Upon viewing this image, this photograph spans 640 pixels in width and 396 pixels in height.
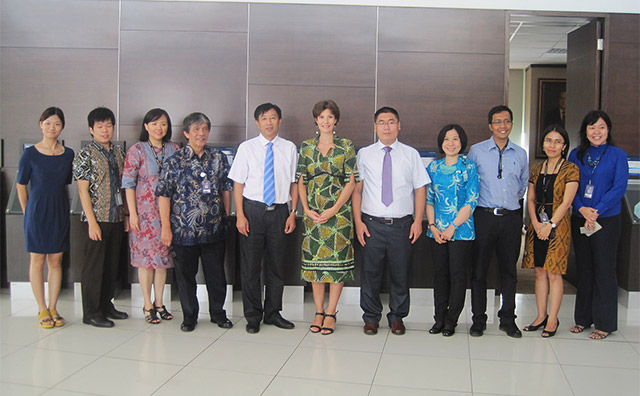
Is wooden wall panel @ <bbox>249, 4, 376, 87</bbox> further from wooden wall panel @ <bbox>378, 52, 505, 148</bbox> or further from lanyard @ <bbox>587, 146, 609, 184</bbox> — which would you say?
lanyard @ <bbox>587, 146, 609, 184</bbox>

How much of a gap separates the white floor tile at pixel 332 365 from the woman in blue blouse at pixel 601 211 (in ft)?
5.65

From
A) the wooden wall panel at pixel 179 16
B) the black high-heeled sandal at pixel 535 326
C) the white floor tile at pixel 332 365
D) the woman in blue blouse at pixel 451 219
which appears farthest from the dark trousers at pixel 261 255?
the wooden wall panel at pixel 179 16

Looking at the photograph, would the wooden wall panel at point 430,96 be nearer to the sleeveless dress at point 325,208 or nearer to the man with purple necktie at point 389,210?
the man with purple necktie at point 389,210

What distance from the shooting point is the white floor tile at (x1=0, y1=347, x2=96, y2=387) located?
9.86 ft

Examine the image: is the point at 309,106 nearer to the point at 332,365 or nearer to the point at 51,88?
the point at 51,88

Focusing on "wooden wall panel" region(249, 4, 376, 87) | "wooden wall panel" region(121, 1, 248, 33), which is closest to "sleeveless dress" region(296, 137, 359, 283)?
"wooden wall panel" region(249, 4, 376, 87)

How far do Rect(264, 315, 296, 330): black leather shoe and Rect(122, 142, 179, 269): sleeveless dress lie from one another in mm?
918

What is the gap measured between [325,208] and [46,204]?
2.03m

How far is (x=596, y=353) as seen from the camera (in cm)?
352

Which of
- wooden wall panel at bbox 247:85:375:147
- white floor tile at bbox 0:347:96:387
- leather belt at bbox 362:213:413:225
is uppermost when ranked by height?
wooden wall panel at bbox 247:85:375:147

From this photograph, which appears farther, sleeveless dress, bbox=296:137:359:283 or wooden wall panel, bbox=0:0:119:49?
wooden wall panel, bbox=0:0:119:49

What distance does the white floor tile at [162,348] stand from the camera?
3.33 meters

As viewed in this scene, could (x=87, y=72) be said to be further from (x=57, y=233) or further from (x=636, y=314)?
(x=636, y=314)

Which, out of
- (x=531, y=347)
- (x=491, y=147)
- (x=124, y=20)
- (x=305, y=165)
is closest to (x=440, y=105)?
(x=491, y=147)
